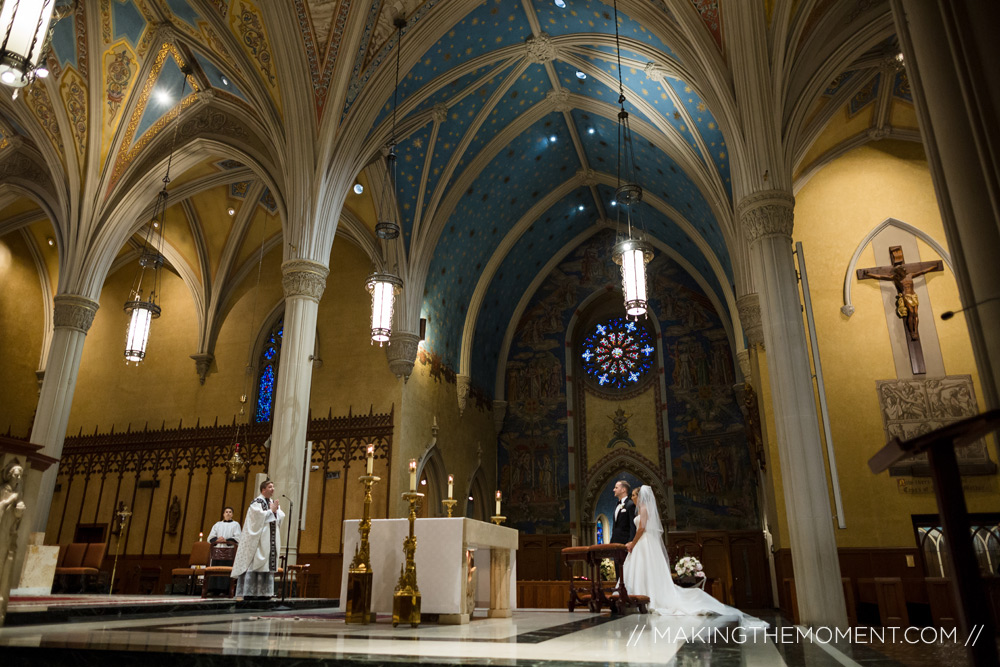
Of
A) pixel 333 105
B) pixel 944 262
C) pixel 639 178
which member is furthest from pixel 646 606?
pixel 639 178

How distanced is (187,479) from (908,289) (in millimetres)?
15311

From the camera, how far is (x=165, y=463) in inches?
651

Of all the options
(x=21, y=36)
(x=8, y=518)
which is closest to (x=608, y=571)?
(x=8, y=518)

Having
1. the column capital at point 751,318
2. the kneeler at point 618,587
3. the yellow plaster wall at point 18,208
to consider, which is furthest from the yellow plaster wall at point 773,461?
the yellow plaster wall at point 18,208

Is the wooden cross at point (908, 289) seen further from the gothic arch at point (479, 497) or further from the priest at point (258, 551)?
the gothic arch at point (479, 497)

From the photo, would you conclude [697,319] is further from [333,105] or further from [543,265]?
[333,105]

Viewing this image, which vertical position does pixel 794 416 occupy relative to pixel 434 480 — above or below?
below

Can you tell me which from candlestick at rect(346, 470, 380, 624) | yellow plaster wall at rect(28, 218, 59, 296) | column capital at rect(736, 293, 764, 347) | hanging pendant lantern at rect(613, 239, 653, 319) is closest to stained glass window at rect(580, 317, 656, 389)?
column capital at rect(736, 293, 764, 347)

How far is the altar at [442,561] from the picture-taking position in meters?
6.01

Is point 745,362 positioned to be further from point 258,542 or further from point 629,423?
point 258,542

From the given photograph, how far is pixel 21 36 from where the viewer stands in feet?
17.7

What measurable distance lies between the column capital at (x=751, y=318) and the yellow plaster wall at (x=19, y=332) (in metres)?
17.1

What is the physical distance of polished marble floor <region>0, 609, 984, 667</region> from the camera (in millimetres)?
3674

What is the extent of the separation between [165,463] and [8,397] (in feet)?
14.6
